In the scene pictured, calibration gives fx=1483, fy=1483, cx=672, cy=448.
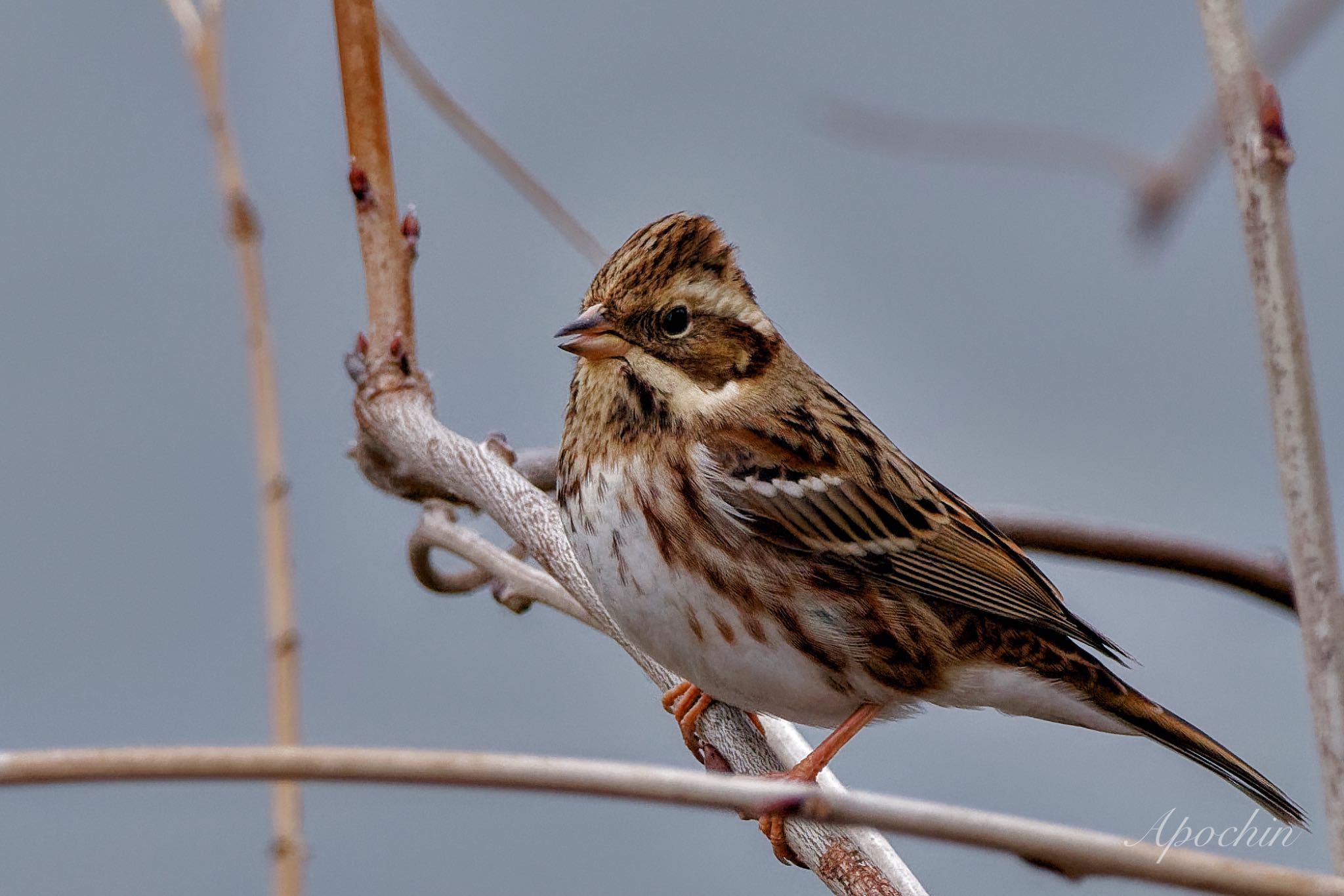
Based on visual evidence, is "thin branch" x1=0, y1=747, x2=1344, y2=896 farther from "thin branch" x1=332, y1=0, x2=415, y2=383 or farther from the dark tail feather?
"thin branch" x1=332, y1=0, x2=415, y2=383

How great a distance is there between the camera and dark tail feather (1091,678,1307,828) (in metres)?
2.58

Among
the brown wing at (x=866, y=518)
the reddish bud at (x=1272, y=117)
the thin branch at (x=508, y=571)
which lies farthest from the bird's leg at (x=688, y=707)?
the reddish bud at (x=1272, y=117)

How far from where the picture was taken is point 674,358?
2.73m

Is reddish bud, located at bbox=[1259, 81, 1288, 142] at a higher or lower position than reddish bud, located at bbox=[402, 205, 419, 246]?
lower

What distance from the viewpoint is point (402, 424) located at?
2816 mm

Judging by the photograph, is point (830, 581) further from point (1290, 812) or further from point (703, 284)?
point (1290, 812)

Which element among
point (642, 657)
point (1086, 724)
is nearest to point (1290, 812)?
point (1086, 724)

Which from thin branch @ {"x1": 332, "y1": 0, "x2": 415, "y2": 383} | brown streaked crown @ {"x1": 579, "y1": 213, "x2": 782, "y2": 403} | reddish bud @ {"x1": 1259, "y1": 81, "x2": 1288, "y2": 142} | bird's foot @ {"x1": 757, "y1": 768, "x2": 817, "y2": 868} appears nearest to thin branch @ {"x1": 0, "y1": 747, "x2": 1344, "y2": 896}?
reddish bud @ {"x1": 1259, "y1": 81, "x2": 1288, "y2": 142}

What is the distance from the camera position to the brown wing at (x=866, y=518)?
2.73m

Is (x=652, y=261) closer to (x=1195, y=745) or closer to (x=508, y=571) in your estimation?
(x=508, y=571)

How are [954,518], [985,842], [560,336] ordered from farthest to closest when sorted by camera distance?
1. [954,518]
2. [560,336]
3. [985,842]

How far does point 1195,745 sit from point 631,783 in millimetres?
1885

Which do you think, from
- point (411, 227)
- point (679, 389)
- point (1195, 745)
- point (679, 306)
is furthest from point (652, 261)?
point (1195, 745)

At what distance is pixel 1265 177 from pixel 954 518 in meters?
1.84
